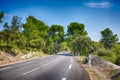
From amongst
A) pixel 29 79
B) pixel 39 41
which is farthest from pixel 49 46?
pixel 29 79

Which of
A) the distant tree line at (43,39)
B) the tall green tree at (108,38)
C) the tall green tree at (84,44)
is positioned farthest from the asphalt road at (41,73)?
the tall green tree at (108,38)

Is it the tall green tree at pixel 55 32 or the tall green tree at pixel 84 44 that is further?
the tall green tree at pixel 55 32

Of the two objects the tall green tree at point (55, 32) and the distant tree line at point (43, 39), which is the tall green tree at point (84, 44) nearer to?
the distant tree line at point (43, 39)

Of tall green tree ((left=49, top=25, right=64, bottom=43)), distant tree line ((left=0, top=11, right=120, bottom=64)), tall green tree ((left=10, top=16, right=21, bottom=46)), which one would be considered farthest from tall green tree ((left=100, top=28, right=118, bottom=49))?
tall green tree ((left=10, top=16, right=21, bottom=46))

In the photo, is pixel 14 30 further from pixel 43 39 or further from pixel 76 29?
pixel 76 29

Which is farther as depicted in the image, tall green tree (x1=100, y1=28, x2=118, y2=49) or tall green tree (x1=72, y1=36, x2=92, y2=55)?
tall green tree (x1=100, y1=28, x2=118, y2=49)

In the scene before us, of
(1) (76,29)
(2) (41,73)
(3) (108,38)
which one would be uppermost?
(1) (76,29)

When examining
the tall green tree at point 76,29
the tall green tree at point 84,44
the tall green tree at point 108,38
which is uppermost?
the tall green tree at point 76,29

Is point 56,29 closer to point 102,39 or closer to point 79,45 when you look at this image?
point 102,39

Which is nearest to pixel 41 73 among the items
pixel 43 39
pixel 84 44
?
pixel 84 44

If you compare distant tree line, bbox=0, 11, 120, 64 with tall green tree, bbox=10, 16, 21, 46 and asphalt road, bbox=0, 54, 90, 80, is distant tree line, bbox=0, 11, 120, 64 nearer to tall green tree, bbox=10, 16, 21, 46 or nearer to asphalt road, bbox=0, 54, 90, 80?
tall green tree, bbox=10, 16, 21, 46

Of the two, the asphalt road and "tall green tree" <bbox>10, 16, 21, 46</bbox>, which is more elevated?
"tall green tree" <bbox>10, 16, 21, 46</bbox>

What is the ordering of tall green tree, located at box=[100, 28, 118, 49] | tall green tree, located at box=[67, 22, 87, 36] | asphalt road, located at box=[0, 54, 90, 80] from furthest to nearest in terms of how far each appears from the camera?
tall green tree, located at box=[100, 28, 118, 49] → tall green tree, located at box=[67, 22, 87, 36] → asphalt road, located at box=[0, 54, 90, 80]

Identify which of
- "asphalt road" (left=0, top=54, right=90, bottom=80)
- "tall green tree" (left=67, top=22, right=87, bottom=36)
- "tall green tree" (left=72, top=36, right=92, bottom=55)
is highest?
"tall green tree" (left=67, top=22, right=87, bottom=36)
